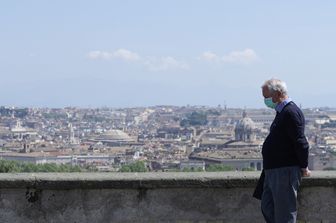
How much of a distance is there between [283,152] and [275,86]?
16.3 inches

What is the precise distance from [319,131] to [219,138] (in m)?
26.6

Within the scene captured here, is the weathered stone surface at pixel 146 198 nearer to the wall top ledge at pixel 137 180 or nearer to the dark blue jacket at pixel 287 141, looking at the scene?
the wall top ledge at pixel 137 180

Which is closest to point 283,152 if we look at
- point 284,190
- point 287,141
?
point 287,141

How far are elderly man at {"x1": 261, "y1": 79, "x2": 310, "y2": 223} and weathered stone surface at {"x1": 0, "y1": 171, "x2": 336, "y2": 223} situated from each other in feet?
1.87

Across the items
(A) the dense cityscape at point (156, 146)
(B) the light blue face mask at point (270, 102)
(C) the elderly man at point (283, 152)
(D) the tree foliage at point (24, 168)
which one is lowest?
(A) the dense cityscape at point (156, 146)

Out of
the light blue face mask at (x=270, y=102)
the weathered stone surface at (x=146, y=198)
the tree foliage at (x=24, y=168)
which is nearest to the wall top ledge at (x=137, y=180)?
the weathered stone surface at (x=146, y=198)

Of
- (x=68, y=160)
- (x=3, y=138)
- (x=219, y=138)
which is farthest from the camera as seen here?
(x=3, y=138)

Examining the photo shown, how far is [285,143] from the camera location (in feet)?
17.8

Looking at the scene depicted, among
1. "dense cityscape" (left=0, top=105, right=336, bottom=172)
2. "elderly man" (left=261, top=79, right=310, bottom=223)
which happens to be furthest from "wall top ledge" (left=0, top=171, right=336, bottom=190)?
"dense cityscape" (left=0, top=105, right=336, bottom=172)

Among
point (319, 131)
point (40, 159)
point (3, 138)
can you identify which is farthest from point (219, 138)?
point (40, 159)

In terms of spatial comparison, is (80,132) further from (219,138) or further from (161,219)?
(161,219)

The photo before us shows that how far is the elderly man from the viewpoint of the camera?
5379 mm

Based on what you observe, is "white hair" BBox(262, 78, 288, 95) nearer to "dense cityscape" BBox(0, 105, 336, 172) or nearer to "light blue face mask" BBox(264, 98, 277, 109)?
"light blue face mask" BBox(264, 98, 277, 109)

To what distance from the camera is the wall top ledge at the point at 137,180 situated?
19.6 ft
